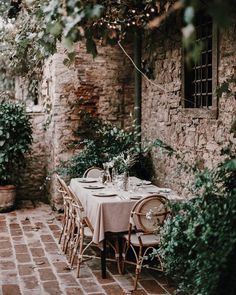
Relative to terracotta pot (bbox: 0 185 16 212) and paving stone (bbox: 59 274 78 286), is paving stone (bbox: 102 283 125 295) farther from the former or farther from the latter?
terracotta pot (bbox: 0 185 16 212)

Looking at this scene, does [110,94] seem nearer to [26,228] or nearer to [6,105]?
[6,105]

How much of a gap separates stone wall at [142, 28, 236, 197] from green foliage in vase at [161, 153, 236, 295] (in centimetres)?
73

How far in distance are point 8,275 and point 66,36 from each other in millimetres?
3033

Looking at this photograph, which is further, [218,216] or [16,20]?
[16,20]

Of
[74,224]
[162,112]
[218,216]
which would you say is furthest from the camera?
[162,112]

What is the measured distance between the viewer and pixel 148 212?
4305mm

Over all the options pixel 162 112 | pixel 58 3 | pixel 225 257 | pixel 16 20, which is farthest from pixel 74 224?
pixel 16 20

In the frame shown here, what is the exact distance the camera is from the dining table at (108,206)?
4.60m

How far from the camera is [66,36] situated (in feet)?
7.82

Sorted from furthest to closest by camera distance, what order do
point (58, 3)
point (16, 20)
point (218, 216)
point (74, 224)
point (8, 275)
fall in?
point (16, 20) < point (74, 224) < point (8, 275) < point (218, 216) < point (58, 3)

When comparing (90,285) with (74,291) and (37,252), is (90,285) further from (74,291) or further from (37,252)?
(37,252)

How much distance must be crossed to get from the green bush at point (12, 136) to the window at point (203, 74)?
299 cm

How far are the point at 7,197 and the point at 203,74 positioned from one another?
385 cm

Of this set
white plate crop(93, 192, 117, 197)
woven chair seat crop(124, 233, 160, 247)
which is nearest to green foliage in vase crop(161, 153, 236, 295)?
woven chair seat crop(124, 233, 160, 247)
